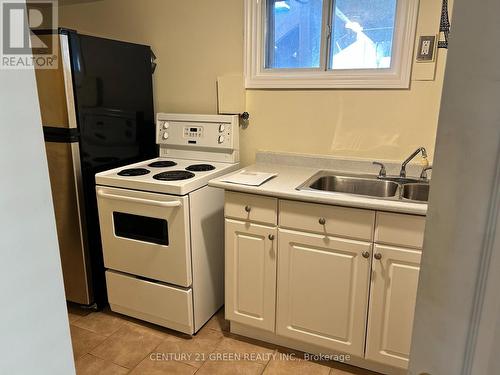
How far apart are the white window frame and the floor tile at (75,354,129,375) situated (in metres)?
1.84

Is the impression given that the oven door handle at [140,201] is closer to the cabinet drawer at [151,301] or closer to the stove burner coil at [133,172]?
the stove burner coil at [133,172]

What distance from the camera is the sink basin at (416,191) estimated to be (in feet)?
6.55

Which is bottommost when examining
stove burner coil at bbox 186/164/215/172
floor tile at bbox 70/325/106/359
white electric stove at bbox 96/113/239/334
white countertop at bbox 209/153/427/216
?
floor tile at bbox 70/325/106/359

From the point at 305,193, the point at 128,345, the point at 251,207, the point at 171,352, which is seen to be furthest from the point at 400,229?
the point at 128,345

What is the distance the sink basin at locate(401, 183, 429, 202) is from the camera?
2.00 metres

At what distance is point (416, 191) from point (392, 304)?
2.12 ft

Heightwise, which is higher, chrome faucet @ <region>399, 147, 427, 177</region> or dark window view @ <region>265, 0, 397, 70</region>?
dark window view @ <region>265, 0, 397, 70</region>

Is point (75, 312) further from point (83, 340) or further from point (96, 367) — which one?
point (96, 367)

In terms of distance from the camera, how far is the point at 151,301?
2223mm

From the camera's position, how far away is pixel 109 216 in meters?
2.18

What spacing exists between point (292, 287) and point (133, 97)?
1639 mm

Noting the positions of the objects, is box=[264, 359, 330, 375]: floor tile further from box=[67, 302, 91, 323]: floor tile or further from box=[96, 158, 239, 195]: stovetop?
box=[67, 302, 91, 323]: floor tile

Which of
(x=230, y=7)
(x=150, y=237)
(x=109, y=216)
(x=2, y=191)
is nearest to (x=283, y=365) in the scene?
(x=150, y=237)

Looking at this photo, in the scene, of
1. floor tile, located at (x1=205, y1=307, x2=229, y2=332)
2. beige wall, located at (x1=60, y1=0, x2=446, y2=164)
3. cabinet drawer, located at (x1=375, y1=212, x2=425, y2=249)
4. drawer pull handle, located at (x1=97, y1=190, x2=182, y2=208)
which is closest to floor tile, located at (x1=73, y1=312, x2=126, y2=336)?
floor tile, located at (x1=205, y1=307, x2=229, y2=332)
